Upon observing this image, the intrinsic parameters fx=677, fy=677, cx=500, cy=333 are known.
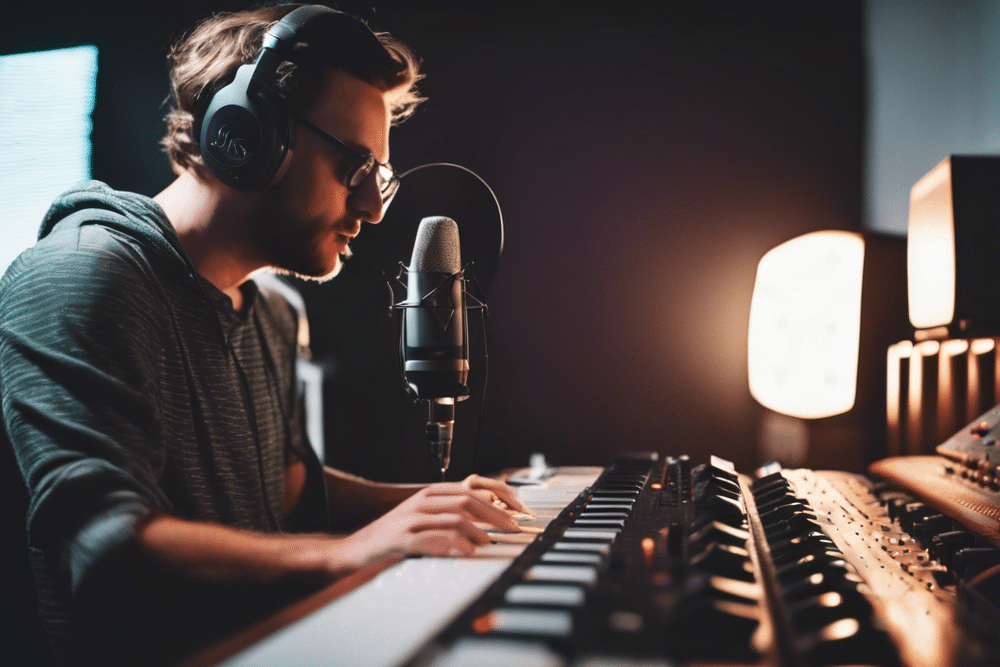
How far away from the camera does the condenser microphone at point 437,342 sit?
1.10 meters

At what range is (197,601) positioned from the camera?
1.04 metres

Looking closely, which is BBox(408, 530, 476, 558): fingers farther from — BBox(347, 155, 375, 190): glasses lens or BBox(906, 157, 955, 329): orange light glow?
BBox(906, 157, 955, 329): orange light glow

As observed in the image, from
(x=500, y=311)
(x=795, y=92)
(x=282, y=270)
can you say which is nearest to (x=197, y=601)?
(x=282, y=270)

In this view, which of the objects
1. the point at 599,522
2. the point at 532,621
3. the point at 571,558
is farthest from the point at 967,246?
the point at 532,621

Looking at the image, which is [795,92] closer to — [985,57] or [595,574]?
[985,57]

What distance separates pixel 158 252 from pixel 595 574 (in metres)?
1.00

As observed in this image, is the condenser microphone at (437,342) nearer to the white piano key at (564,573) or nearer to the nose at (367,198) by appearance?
the nose at (367,198)

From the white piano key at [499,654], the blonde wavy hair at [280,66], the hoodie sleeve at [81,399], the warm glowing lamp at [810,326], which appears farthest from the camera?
the warm glowing lamp at [810,326]

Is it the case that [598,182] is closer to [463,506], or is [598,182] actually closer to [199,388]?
[199,388]

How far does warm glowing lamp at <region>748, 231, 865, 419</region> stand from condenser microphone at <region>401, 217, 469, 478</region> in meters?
1.06

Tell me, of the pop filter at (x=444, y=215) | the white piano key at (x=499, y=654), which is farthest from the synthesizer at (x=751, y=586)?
the pop filter at (x=444, y=215)

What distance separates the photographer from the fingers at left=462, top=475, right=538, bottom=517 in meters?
1.03

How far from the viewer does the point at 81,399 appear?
0.88m

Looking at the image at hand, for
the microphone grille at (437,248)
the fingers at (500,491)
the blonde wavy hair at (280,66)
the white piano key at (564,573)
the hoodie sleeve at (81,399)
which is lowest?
the fingers at (500,491)
